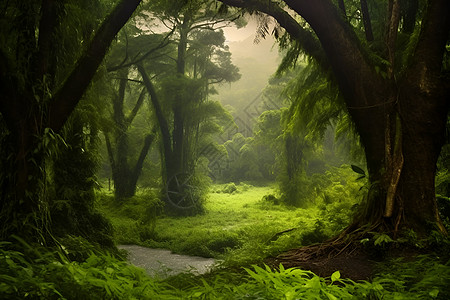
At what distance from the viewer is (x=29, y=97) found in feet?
10.5

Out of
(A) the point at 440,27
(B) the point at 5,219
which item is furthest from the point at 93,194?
(A) the point at 440,27

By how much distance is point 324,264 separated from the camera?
11.3ft

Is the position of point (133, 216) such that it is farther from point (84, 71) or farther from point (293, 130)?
point (84, 71)

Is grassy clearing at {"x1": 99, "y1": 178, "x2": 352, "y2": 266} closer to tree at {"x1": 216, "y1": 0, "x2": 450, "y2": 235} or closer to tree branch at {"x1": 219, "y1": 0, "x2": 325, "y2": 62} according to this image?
tree at {"x1": 216, "y1": 0, "x2": 450, "y2": 235}

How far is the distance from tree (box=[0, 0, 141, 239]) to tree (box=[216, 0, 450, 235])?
2.33 m

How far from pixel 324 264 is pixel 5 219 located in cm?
315

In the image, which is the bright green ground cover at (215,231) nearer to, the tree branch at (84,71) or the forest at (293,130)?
the forest at (293,130)

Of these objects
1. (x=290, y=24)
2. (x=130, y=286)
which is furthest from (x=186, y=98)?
(x=130, y=286)

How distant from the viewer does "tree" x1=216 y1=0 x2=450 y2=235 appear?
3826 mm

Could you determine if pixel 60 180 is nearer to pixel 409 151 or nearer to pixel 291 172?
pixel 409 151

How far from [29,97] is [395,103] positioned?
4.10 meters

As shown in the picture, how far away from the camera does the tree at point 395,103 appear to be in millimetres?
3826

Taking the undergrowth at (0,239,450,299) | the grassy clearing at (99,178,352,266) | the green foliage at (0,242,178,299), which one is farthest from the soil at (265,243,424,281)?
the green foliage at (0,242,178,299)

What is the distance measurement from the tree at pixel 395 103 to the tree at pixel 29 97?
2333 mm
